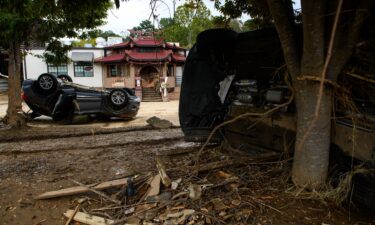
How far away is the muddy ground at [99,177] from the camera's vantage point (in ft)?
9.29

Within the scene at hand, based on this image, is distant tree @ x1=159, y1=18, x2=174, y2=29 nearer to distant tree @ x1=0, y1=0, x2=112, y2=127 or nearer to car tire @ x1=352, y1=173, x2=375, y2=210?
car tire @ x1=352, y1=173, x2=375, y2=210

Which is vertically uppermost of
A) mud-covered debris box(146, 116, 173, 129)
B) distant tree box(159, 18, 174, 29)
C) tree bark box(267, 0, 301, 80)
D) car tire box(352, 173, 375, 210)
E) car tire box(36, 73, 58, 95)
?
distant tree box(159, 18, 174, 29)

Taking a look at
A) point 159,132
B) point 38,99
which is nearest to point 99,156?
point 159,132

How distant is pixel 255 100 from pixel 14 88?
29.7ft

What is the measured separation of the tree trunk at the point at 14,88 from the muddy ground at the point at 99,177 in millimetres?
2231

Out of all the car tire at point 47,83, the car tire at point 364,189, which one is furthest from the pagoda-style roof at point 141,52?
the car tire at point 364,189

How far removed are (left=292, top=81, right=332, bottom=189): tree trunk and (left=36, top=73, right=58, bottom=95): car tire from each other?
31.4 ft

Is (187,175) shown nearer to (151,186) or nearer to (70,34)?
(151,186)

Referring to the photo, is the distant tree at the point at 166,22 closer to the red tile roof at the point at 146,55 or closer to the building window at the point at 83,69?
the red tile roof at the point at 146,55

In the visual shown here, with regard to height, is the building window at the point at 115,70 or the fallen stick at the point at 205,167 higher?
the building window at the point at 115,70

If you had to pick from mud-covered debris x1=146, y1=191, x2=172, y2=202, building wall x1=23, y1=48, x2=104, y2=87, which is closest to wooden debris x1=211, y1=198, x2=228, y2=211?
mud-covered debris x1=146, y1=191, x2=172, y2=202

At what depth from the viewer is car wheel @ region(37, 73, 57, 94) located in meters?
10.3

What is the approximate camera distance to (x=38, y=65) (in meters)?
27.0

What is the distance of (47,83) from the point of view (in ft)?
33.9
